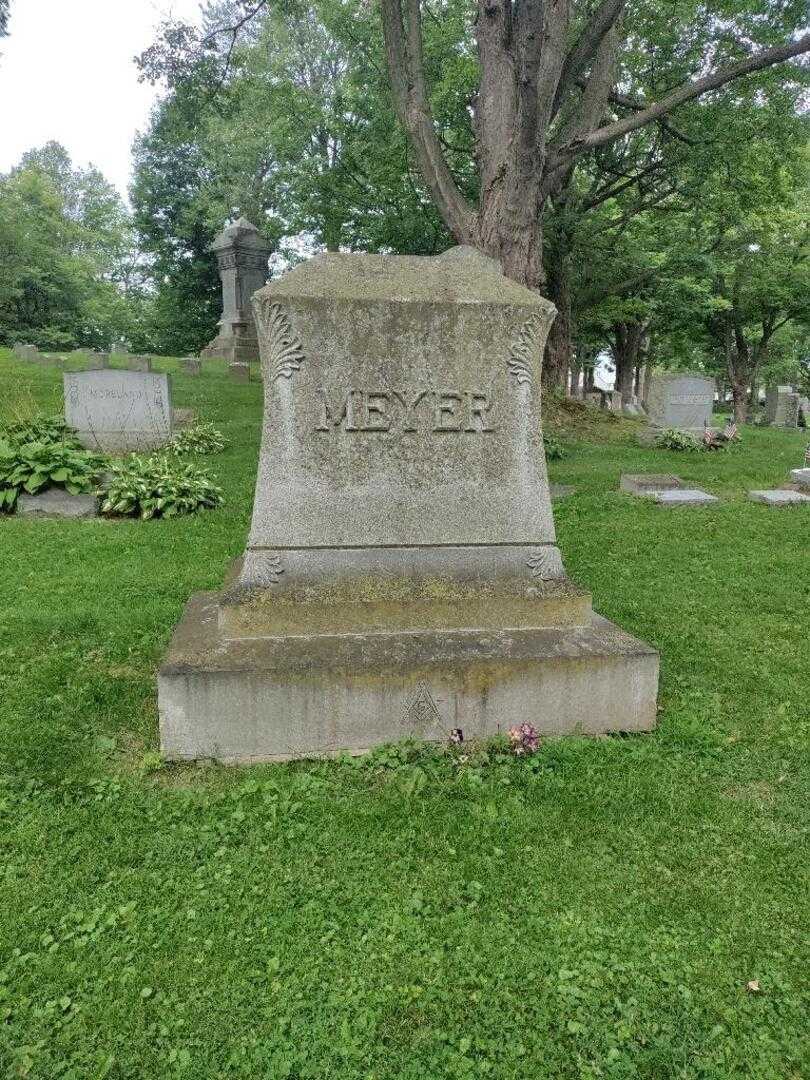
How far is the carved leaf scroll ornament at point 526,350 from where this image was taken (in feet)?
11.1

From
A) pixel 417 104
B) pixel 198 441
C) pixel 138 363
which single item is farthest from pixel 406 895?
pixel 138 363

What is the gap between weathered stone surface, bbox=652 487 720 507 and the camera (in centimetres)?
913

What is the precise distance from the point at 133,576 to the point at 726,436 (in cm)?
1351

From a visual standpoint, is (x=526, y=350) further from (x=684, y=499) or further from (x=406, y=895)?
(x=684, y=499)

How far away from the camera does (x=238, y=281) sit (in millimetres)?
21375

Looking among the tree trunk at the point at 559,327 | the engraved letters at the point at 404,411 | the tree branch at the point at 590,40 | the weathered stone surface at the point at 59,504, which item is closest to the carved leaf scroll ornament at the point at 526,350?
the engraved letters at the point at 404,411

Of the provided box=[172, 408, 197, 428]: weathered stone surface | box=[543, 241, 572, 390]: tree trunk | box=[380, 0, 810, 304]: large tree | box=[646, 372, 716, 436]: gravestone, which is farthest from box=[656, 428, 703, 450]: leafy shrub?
box=[172, 408, 197, 428]: weathered stone surface

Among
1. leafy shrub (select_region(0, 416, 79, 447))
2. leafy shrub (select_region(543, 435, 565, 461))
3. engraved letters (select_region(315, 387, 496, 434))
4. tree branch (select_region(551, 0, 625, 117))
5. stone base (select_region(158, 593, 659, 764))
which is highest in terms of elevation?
tree branch (select_region(551, 0, 625, 117))

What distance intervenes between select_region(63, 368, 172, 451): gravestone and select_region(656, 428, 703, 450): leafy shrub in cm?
990

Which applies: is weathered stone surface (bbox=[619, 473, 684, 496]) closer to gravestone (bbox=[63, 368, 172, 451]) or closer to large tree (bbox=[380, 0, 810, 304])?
large tree (bbox=[380, 0, 810, 304])

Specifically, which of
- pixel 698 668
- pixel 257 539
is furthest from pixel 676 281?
pixel 257 539

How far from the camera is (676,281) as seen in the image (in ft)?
68.1

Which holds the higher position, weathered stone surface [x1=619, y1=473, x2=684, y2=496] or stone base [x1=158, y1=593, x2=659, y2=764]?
weathered stone surface [x1=619, y1=473, x2=684, y2=496]

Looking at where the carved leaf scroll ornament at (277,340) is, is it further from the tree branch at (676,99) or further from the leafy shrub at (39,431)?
the tree branch at (676,99)
